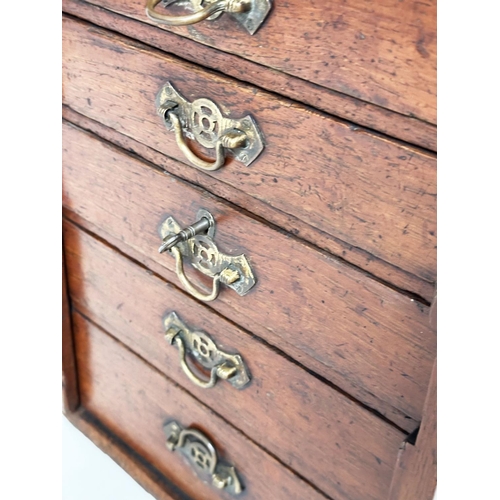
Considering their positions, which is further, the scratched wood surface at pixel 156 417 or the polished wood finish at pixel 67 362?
the polished wood finish at pixel 67 362

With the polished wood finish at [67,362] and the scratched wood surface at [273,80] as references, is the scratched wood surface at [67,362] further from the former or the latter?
the scratched wood surface at [273,80]

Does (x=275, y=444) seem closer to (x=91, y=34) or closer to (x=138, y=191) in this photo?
(x=138, y=191)

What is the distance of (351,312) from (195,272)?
0.63 feet

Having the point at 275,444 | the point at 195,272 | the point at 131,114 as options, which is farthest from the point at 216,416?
the point at 131,114

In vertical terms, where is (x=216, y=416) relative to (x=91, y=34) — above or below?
below

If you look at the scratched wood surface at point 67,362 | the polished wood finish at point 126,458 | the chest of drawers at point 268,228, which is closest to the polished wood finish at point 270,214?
the chest of drawers at point 268,228

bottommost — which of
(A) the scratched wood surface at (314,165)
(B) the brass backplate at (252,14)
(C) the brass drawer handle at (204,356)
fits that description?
(C) the brass drawer handle at (204,356)


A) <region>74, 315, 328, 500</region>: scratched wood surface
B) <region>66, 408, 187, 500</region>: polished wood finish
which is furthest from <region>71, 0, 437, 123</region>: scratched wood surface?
<region>66, 408, 187, 500</region>: polished wood finish

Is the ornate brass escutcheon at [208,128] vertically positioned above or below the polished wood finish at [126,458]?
above

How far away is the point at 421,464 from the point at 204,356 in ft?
0.86

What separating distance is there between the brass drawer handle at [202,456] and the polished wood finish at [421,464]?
0.82 ft

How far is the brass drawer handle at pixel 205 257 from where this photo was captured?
59 centimetres

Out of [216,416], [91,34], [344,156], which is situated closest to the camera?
[344,156]

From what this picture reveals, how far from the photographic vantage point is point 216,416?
0.75 metres
